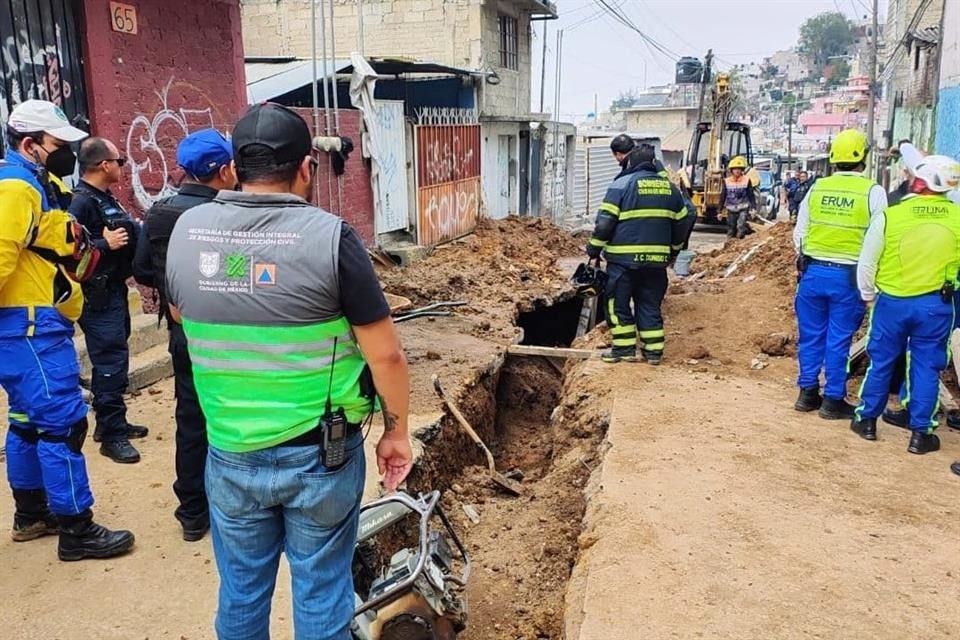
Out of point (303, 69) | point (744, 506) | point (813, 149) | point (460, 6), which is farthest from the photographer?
point (813, 149)

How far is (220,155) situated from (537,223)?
1431 cm

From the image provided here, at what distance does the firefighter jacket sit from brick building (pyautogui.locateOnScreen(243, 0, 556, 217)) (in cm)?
1006

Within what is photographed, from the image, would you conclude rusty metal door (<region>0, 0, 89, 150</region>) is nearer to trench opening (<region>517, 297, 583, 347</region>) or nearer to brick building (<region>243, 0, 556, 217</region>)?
trench opening (<region>517, 297, 583, 347</region>)

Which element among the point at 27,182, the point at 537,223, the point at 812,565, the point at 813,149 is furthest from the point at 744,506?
the point at 813,149

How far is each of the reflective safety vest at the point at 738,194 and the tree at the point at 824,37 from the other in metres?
91.9

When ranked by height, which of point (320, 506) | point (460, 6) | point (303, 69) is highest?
point (460, 6)

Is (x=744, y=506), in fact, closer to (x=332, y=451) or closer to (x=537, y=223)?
(x=332, y=451)

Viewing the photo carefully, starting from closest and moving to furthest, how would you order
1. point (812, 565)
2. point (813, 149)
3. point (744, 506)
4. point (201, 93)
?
1. point (812, 565)
2. point (744, 506)
3. point (201, 93)
4. point (813, 149)

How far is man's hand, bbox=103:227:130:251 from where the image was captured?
4113 mm

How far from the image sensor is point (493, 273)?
12.3 metres

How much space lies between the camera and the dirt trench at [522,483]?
13.1 feet

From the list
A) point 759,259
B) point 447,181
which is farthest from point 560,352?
point 447,181

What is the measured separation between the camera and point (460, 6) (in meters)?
17.0

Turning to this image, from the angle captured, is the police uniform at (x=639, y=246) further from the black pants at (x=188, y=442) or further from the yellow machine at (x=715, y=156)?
the yellow machine at (x=715, y=156)
